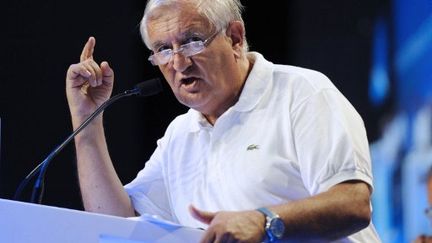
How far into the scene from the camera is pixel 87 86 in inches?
100

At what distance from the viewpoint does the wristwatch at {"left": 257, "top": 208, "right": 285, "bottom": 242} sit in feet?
5.84

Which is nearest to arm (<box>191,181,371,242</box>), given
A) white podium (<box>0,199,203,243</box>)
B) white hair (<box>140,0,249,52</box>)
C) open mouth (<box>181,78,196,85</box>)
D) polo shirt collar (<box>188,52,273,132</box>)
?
white podium (<box>0,199,203,243</box>)

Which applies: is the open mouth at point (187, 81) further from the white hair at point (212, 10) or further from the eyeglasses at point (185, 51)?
the white hair at point (212, 10)

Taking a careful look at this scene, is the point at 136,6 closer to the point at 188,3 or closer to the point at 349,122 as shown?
the point at 188,3

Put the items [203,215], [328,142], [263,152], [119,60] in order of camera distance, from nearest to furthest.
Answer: [203,215] → [328,142] → [263,152] → [119,60]

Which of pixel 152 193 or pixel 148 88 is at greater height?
pixel 148 88

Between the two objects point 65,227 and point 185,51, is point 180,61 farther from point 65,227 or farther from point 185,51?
point 65,227

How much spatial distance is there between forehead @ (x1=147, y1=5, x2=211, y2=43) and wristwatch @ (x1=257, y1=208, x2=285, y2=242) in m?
0.72

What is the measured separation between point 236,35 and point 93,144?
0.52m

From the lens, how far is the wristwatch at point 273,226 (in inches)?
70.1

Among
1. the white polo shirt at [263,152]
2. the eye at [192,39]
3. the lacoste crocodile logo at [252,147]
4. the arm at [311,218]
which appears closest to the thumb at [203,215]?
the arm at [311,218]

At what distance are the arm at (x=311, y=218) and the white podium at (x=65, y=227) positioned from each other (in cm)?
11

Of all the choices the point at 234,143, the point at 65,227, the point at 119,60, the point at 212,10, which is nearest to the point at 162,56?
the point at 212,10

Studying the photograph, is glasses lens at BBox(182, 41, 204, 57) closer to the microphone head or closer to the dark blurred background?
the microphone head
